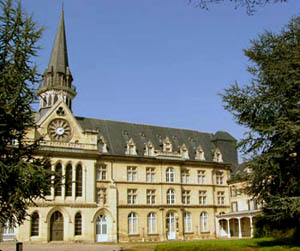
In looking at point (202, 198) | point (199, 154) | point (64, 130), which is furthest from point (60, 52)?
point (202, 198)

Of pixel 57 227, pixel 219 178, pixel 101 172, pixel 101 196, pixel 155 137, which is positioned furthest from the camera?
pixel 219 178

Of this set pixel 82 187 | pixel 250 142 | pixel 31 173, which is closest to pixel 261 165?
pixel 250 142

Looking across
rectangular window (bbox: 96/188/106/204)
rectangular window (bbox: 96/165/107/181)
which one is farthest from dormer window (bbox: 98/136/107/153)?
rectangular window (bbox: 96/188/106/204)

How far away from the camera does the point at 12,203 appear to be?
14.1 metres

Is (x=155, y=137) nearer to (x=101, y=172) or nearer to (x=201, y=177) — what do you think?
(x=201, y=177)

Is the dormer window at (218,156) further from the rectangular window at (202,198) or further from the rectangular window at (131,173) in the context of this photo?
the rectangular window at (131,173)

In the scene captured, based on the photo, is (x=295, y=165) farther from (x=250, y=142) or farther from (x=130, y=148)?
(x=130, y=148)

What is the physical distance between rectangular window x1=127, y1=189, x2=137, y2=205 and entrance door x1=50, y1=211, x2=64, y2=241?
317 inches

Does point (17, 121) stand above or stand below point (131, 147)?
below

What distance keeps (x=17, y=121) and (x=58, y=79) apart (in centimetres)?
3147

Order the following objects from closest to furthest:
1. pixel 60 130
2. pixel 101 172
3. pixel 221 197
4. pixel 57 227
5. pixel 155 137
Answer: pixel 57 227 → pixel 60 130 → pixel 101 172 → pixel 155 137 → pixel 221 197

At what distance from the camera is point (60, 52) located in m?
47.8

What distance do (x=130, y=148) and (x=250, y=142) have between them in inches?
959

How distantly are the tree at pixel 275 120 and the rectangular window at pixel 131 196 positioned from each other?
72.7 ft
